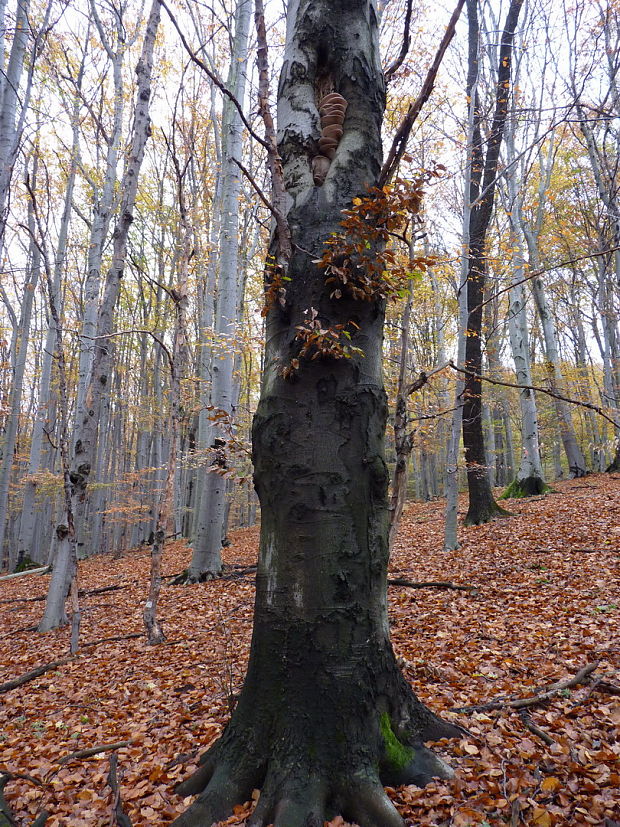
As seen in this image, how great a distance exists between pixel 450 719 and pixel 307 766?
120 cm

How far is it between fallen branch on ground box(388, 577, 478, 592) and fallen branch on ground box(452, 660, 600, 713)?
2.38 m

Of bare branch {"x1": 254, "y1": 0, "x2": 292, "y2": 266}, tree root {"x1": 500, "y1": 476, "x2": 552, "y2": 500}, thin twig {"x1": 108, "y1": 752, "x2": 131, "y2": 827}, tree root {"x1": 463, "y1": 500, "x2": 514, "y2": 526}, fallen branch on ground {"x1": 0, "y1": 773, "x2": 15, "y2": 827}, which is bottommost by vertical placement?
fallen branch on ground {"x1": 0, "y1": 773, "x2": 15, "y2": 827}

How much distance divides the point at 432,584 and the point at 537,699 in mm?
2893

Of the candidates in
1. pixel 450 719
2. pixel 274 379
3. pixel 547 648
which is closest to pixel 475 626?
pixel 547 648

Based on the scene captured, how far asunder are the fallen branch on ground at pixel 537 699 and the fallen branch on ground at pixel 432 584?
2382mm

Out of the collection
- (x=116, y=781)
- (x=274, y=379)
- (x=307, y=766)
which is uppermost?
(x=274, y=379)

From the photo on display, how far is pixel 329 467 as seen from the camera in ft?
6.59

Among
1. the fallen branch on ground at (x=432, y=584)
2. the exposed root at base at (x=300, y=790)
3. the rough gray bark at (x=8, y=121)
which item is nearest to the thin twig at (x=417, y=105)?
the exposed root at base at (x=300, y=790)

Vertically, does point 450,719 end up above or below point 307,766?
below

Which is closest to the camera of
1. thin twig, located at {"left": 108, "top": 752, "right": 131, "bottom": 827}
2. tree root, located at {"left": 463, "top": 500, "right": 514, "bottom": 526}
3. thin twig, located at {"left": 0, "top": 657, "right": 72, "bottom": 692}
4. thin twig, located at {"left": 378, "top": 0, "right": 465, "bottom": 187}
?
thin twig, located at {"left": 378, "top": 0, "right": 465, "bottom": 187}

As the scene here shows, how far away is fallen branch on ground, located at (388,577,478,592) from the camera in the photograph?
5414 millimetres

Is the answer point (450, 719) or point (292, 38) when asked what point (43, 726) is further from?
point (292, 38)

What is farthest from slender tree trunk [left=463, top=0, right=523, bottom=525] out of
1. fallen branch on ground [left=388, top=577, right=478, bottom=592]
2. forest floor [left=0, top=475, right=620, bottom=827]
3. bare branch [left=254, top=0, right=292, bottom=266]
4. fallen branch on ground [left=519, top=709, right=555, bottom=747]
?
bare branch [left=254, top=0, right=292, bottom=266]

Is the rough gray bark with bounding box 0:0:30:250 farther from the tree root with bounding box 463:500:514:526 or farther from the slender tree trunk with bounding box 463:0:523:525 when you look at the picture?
the tree root with bounding box 463:500:514:526
